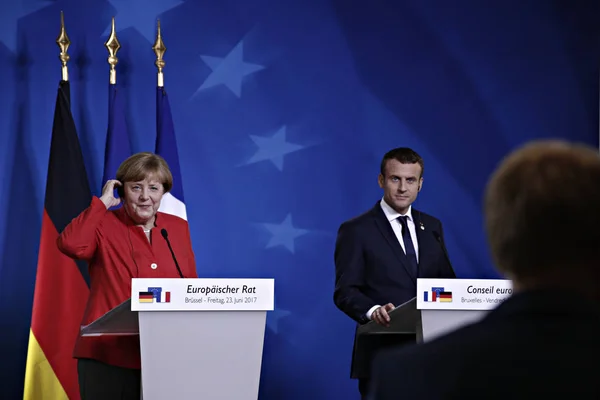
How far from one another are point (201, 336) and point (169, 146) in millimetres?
Answer: 2271

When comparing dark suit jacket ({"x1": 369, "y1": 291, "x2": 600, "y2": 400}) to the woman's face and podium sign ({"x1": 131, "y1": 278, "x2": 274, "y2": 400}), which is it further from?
the woman's face

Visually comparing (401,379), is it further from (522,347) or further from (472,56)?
(472,56)

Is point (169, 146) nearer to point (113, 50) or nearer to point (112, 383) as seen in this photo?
point (113, 50)

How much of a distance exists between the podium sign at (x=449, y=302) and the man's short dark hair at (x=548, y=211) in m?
1.96

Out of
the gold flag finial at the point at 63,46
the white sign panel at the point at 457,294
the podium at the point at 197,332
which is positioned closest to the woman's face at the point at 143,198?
the podium at the point at 197,332

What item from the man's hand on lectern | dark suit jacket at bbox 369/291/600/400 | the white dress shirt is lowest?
dark suit jacket at bbox 369/291/600/400

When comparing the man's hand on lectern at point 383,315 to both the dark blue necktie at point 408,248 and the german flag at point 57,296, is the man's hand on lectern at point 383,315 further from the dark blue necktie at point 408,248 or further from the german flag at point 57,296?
the german flag at point 57,296

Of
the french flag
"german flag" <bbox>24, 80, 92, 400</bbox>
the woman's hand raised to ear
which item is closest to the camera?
the woman's hand raised to ear

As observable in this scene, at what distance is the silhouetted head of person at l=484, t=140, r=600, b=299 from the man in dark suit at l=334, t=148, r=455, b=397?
240cm

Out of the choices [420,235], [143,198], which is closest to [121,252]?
[143,198]

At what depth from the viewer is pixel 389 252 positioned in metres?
3.49

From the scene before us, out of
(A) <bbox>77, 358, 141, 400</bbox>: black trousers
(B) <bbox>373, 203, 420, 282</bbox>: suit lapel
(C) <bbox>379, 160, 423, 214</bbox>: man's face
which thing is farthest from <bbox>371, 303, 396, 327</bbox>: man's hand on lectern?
(A) <bbox>77, 358, 141, 400</bbox>: black trousers

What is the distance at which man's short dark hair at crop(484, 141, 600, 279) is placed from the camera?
0.87 metres

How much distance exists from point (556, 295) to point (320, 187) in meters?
4.59
